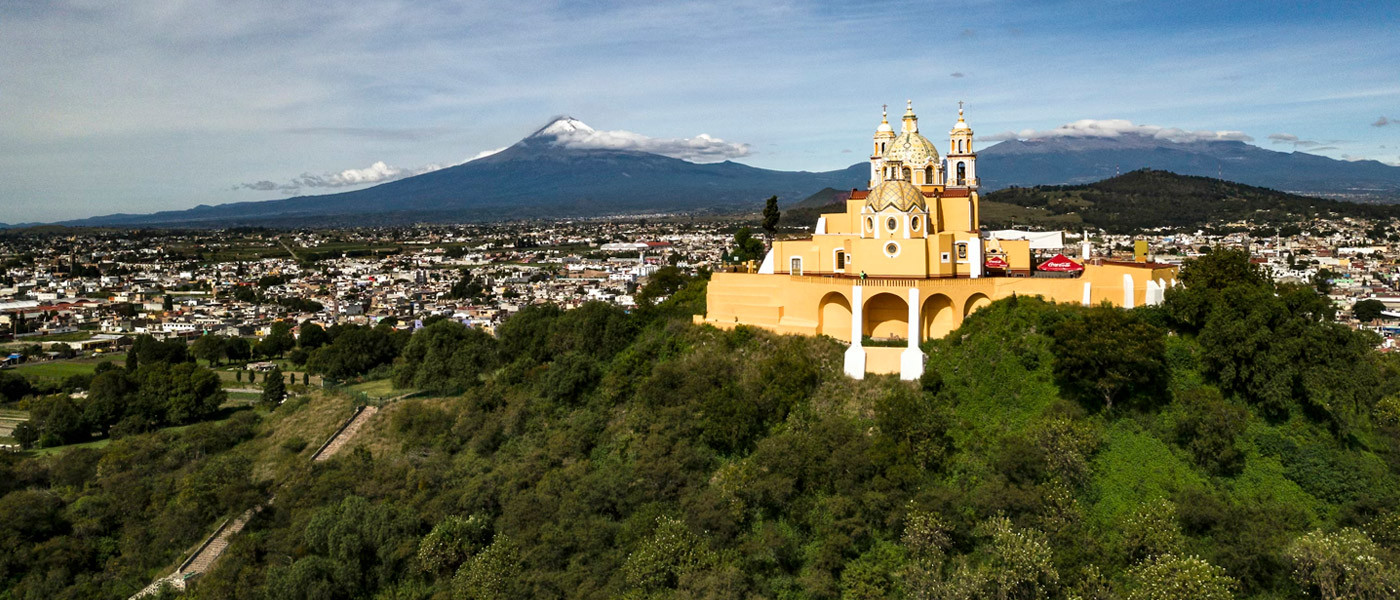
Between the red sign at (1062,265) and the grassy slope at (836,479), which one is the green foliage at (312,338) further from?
Result: the red sign at (1062,265)

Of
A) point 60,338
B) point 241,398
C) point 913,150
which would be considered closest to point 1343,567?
point 913,150

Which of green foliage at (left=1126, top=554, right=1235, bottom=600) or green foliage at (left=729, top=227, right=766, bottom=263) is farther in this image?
green foliage at (left=729, top=227, right=766, bottom=263)

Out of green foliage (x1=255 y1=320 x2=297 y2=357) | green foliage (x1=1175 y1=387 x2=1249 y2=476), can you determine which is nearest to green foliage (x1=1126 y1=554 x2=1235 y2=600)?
green foliage (x1=1175 y1=387 x2=1249 y2=476)

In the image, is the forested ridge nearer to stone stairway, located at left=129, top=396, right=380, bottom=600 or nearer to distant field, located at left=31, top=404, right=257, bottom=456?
stone stairway, located at left=129, top=396, right=380, bottom=600

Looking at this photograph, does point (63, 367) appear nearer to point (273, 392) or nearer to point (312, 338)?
point (312, 338)

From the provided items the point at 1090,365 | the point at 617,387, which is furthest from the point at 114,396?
the point at 1090,365

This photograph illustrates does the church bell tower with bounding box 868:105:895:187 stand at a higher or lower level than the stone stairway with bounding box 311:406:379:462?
higher

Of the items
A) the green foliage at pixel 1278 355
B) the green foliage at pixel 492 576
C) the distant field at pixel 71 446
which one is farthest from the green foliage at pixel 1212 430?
the distant field at pixel 71 446
